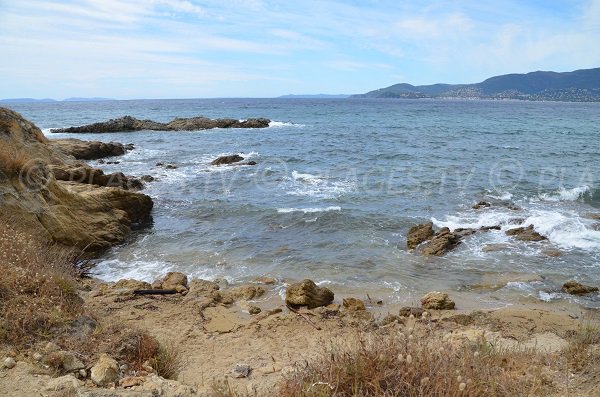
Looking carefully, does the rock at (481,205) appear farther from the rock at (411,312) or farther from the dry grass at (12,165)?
the dry grass at (12,165)

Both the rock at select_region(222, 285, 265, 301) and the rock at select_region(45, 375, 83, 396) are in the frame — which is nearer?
the rock at select_region(45, 375, 83, 396)

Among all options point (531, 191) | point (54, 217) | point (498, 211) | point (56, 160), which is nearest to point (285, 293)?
point (54, 217)

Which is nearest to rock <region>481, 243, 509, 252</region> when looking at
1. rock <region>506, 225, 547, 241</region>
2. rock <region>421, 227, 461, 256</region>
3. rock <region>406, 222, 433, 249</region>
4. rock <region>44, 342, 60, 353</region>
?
rock <region>421, 227, 461, 256</region>

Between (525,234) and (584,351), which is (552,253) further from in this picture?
(584,351)

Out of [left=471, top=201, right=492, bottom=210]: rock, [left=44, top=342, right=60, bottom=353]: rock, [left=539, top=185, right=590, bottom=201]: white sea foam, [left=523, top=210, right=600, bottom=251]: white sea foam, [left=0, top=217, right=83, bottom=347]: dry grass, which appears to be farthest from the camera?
[left=539, top=185, right=590, bottom=201]: white sea foam

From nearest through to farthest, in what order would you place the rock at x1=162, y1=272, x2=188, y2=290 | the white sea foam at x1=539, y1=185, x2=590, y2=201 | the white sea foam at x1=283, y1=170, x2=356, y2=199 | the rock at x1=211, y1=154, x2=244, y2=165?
the rock at x1=162, y1=272, x2=188, y2=290 < the white sea foam at x1=539, y1=185, x2=590, y2=201 < the white sea foam at x1=283, y1=170, x2=356, y2=199 < the rock at x1=211, y1=154, x2=244, y2=165

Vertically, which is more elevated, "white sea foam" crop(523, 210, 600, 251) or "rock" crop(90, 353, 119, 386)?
"rock" crop(90, 353, 119, 386)

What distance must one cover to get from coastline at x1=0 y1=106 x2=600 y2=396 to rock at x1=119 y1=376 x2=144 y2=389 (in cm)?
2

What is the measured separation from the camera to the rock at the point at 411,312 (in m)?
9.47

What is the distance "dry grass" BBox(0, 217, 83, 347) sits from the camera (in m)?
5.52

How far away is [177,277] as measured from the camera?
11289 mm

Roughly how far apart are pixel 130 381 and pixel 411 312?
626 centimetres

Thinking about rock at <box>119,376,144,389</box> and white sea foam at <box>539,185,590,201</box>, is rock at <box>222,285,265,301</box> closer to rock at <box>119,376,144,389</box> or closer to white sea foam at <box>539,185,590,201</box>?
rock at <box>119,376,144,389</box>

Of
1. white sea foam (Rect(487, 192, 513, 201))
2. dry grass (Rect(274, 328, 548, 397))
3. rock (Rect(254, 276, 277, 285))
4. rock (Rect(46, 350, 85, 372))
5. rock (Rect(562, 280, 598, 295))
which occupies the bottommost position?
rock (Rect(254, 276, 277, 285))
